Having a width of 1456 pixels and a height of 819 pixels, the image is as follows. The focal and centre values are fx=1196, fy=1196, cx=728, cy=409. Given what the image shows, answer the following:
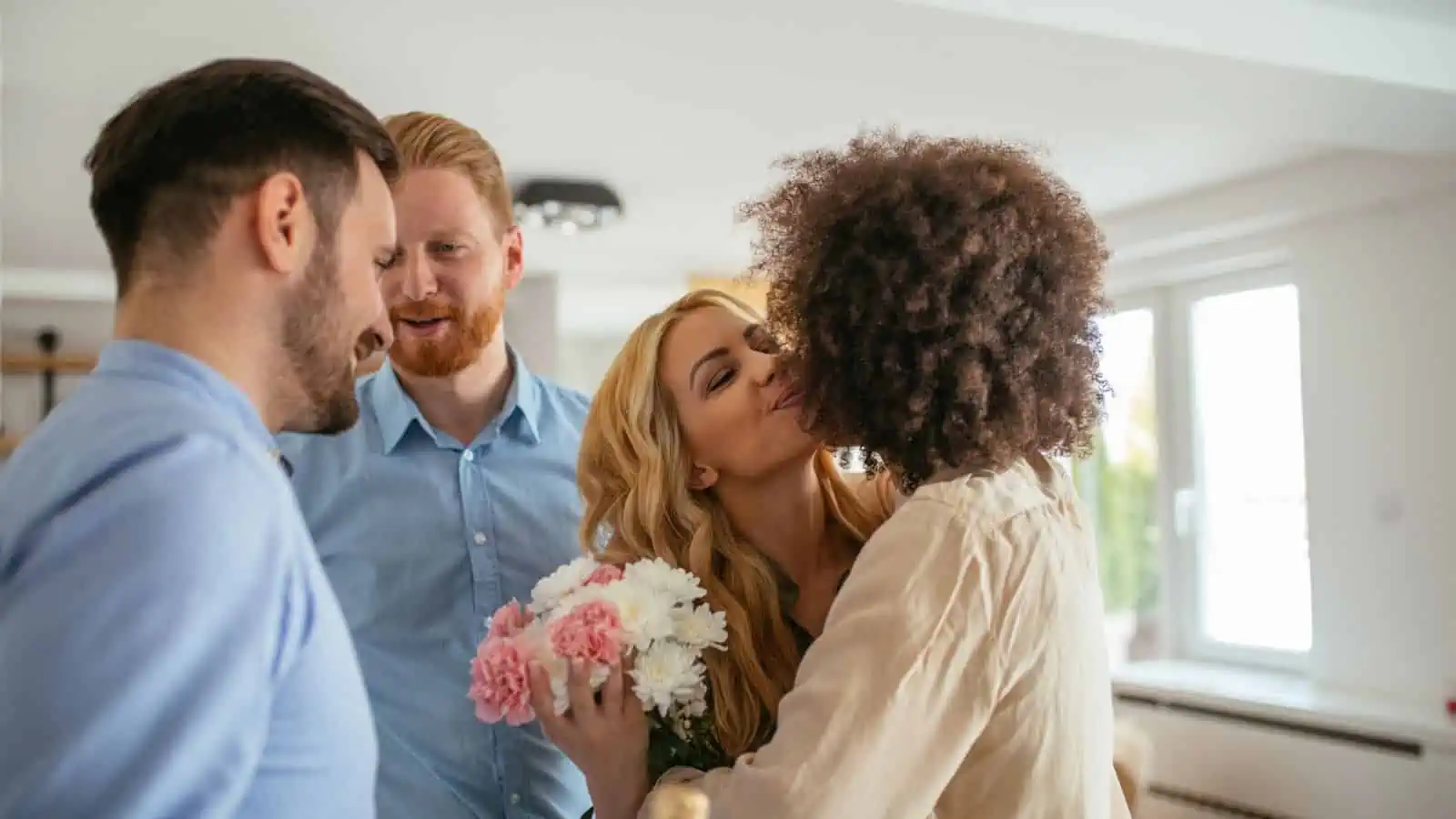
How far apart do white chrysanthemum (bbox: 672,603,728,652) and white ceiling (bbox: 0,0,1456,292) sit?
1.39 meters

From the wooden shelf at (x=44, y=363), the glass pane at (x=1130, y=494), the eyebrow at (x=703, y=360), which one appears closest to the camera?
the eyebrow at (x=703, y=360)

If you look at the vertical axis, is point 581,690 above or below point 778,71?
below

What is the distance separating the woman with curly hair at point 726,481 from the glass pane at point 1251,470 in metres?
3.53

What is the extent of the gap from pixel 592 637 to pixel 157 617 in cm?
60

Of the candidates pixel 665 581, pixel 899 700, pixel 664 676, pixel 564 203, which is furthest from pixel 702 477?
pixel 564 203

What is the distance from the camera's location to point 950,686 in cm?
107

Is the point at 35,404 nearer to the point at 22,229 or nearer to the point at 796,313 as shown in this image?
the point at 22,229

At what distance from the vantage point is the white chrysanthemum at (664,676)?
1.34 meters

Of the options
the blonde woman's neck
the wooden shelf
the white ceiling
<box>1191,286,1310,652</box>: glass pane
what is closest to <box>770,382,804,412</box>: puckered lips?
the blonde woman's neck

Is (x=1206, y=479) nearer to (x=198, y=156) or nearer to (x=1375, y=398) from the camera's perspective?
(x=1375, y=398)

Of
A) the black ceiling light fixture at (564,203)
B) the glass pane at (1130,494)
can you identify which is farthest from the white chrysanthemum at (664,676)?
the glass pane at (1130,494)

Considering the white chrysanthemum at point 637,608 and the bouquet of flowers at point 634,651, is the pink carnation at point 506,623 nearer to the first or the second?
the bouquet of flowers at point 634,651

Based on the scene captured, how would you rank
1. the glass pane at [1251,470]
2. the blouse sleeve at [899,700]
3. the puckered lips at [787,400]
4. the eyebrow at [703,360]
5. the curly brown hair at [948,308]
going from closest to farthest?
the blouse sleeve at [899,700] < the curly brown hair at [948,308] < the puckered lips at [787,400] < the eyebrow at [703,360] < the glass pane at [1251,470]

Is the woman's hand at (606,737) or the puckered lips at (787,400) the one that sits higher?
the puckered lips at (787,400)
